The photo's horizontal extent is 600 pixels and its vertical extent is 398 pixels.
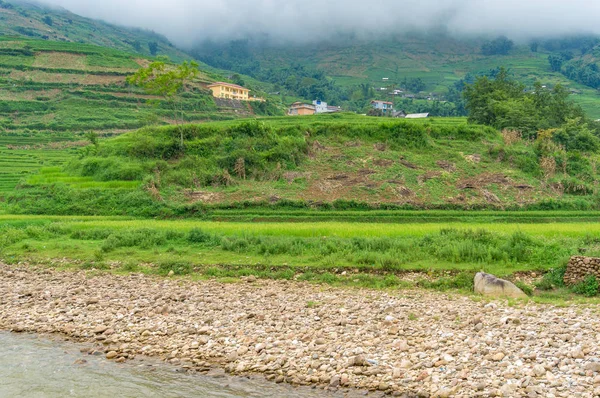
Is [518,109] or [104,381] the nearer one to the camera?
[104,381]

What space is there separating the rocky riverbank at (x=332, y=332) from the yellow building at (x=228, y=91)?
73.5 metres

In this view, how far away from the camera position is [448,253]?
64.5 ft

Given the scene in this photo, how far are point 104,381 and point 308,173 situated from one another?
90.8 feet

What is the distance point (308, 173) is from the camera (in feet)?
124

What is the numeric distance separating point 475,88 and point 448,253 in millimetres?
45094

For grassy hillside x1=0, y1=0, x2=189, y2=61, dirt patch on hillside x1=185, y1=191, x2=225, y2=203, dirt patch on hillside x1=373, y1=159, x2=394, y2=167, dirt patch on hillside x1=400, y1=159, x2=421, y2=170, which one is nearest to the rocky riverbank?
dirt patch on hillside x1=185, y1=191, x2=225, y2=203

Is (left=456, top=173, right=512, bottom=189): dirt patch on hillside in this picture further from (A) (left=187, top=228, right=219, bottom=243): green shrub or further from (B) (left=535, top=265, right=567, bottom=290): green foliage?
(A) (left=187, top=228, right=219, bottom=243): green shrub

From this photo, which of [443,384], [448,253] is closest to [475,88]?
[448,253]

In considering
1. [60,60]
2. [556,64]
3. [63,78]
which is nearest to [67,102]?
[63,78]

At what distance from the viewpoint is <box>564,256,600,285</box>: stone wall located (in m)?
16.4

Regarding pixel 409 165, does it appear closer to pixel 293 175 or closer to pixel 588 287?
pixel 293 175

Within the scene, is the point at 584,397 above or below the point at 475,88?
below

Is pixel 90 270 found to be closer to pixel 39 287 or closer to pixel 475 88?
pixel 39 287

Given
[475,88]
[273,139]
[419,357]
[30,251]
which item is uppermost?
[475,88]
